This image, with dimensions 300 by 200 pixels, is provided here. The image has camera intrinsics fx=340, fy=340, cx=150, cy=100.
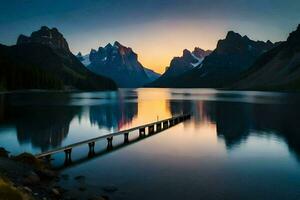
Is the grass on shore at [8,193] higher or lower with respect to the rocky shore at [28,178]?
higher

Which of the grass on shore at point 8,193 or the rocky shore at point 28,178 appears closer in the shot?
the grass on shore at point 8,193

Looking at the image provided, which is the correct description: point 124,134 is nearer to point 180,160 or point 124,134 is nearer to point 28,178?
point 180,160

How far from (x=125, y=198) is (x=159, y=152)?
2061 centimetres

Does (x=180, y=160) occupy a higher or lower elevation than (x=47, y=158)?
lower

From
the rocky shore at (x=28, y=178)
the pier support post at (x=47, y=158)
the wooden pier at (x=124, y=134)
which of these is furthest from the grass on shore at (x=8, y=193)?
the pier support post at (x=47, y=158)

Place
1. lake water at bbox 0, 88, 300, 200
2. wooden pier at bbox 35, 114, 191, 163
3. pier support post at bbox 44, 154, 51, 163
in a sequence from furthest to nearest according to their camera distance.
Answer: wooden pier at bbox 35, 114, 191, 163
pier support post at bbox 44, 154, 51, 163
lake water at bbox 0, 88, 300, 200

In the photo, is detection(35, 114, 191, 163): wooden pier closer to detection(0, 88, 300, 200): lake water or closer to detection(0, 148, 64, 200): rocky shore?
detection(0, 88, 300, 200): lake water

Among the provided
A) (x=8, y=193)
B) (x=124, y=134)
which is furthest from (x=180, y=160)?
(x=8, y=193)

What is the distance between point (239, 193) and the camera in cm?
2936

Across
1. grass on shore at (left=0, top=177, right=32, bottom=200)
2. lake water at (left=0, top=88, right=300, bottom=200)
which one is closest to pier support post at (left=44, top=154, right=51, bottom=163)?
lake water at (left=0, top=88, right=300, bottom=200)

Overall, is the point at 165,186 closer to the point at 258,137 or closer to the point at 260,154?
the point at 260,154

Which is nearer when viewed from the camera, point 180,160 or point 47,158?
point 47,158

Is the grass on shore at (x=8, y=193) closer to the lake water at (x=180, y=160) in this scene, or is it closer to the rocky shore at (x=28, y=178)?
the rocky shore at (x=28, y=178)

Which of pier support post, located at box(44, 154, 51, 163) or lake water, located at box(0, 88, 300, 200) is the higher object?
pier support post, located at box(44, 154, 51, 163)
